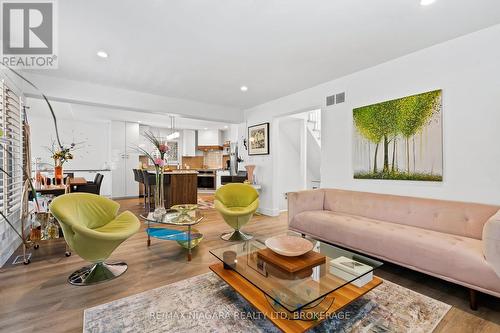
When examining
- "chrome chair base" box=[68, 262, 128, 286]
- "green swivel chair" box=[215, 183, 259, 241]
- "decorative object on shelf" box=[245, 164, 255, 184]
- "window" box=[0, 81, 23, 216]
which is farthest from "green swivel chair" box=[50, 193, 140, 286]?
"decorative object on shelf" box=[245, 164, 255, 184]

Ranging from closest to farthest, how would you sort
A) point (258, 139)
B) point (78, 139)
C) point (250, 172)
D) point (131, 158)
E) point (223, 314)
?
point (223, 314)
point (258, 139)
point (250, 172)
point (78, 139)
point (131, 158)

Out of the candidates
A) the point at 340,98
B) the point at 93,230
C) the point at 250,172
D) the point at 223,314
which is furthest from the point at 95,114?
the point at 223,314

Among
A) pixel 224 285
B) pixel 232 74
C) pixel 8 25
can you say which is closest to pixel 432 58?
pixel 232 74

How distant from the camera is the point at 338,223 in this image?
2.83m

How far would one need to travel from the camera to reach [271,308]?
1.55 m

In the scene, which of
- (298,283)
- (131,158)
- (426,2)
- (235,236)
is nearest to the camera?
(298,283)

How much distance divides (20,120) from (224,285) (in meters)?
3.75

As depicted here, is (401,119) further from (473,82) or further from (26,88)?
(26,88)

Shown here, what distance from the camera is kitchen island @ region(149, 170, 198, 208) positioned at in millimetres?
5562

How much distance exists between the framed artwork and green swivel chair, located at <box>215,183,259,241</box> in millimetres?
1654

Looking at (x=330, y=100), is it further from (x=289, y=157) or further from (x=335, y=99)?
(x=289, y=157)

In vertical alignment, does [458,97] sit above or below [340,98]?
below

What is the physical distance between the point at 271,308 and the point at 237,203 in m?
2.36

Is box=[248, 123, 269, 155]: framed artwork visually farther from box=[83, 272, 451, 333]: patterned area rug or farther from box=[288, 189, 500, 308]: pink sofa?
box=[83, 272, 451, 333]: patterned area rug
